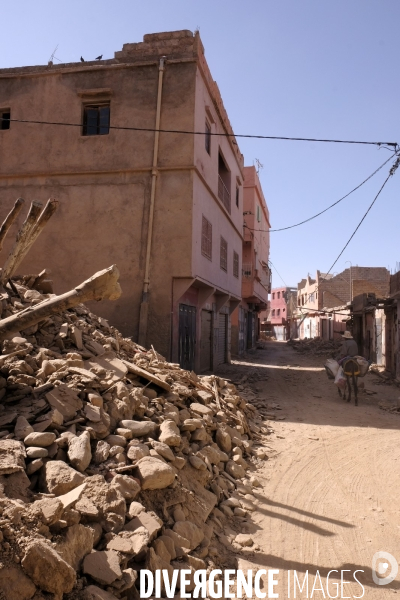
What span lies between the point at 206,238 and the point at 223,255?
285 centimetres

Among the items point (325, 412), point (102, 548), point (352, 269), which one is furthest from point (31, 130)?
point (352, 269)

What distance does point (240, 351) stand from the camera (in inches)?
1015

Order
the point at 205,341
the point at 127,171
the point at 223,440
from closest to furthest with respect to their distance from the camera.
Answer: the point at 223,440 < the point at 127,171 < the point at 205,341

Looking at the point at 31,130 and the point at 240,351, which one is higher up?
the point at 31,130

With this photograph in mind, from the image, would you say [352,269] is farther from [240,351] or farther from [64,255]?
[64,255]

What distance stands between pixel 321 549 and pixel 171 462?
1628 mm

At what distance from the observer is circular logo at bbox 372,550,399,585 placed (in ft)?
11.8

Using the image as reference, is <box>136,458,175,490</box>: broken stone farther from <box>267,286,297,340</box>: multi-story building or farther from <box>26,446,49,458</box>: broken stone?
<box>267,286,297,340</box>: multi-story building

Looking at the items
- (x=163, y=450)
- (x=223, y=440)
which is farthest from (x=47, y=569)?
(x=223, y=440)

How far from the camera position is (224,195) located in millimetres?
16297

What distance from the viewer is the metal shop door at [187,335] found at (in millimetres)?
12422

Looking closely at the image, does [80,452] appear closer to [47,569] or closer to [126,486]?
[126,486]

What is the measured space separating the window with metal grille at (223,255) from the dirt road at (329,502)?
7432mm

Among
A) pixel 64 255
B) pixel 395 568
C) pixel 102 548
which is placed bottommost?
pixel 395 568
